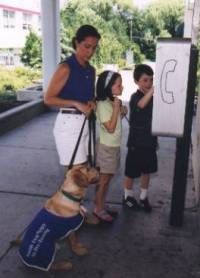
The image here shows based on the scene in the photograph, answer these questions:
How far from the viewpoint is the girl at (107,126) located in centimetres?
369

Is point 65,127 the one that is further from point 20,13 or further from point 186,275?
point 20,13

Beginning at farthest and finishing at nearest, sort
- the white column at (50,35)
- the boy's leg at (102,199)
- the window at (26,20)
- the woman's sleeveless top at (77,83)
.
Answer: the window at (26,20) < the white column at (50,35) < the boy's leg at (102,199) < the woman's sleeveless top at (77,83)

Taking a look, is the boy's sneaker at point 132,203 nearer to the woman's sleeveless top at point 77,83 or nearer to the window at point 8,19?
the woman's sleeveless top at point 77,83

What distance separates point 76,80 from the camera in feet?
11.8

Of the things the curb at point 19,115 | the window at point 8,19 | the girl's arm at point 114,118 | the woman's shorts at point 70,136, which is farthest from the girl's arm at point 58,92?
the window at point 8,19

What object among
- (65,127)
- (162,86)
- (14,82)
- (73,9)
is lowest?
(14,82)

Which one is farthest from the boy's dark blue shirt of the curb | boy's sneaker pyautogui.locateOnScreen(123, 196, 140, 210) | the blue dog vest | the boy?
the curb

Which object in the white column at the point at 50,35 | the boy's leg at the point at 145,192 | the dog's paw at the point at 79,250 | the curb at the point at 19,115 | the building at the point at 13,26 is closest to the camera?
the dog's paw at the point at 79,250

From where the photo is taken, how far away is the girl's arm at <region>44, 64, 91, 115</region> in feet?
11.6

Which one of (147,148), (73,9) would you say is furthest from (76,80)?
(73,9)

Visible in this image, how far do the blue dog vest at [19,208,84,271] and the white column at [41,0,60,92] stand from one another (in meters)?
7.27

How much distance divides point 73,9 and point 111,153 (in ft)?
104

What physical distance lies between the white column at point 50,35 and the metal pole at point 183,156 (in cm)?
651

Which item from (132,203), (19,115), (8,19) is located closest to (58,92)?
(132,203)
